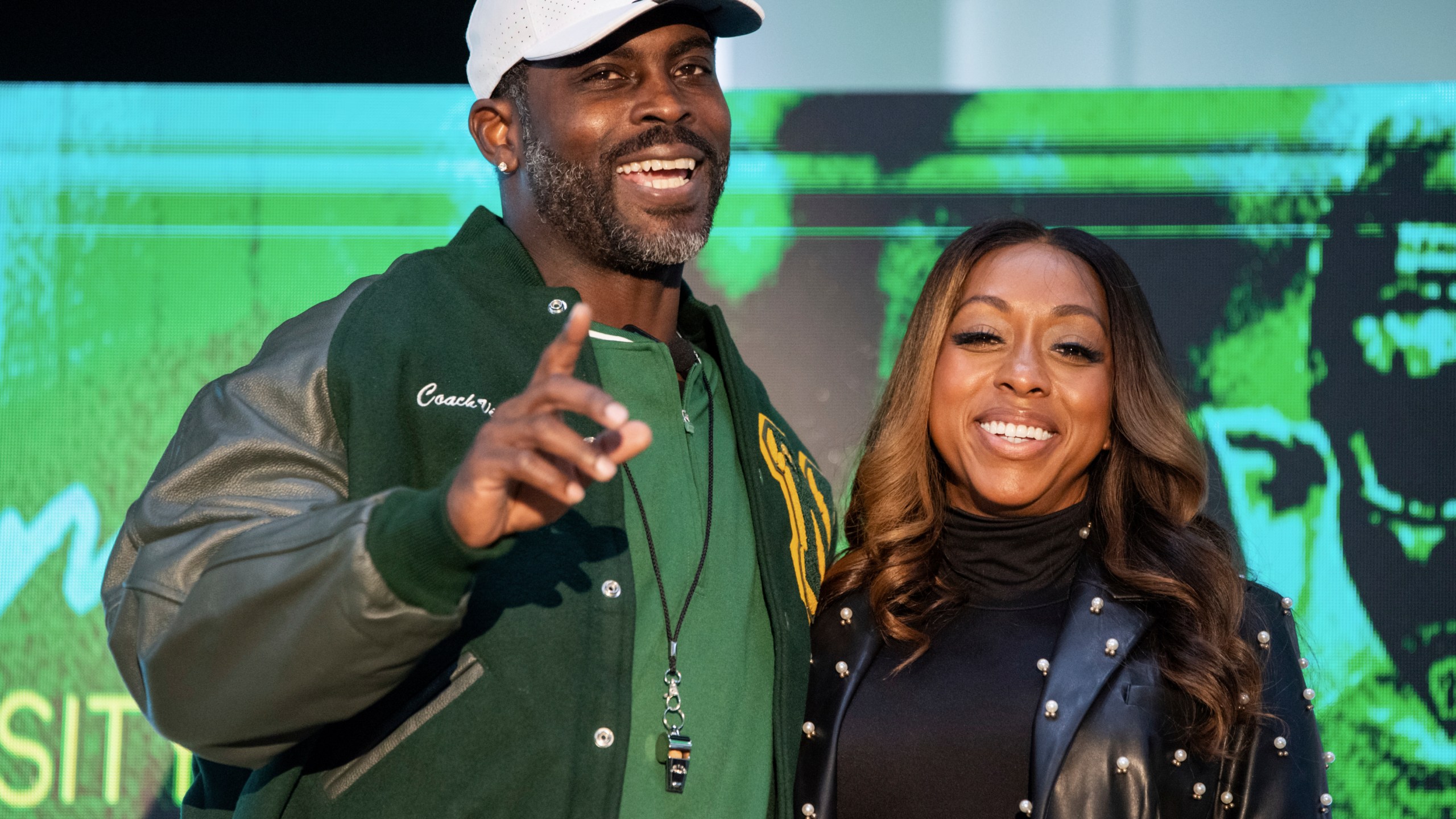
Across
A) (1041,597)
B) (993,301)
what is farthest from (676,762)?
(993,301)

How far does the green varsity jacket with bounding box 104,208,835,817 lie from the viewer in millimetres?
1327

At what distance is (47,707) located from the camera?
140 inches

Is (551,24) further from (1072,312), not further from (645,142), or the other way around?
(1072,312)

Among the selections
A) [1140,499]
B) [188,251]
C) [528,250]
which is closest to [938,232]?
[1140,499]

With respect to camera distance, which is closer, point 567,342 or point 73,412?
point 567,342

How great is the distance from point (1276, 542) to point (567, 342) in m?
2.84

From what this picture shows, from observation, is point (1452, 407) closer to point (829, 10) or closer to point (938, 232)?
point (938, 232)

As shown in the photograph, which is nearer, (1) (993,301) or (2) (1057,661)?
(2) (1057,661)

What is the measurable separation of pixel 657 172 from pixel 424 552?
95cm

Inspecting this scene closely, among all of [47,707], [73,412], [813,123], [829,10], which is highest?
[829,10]

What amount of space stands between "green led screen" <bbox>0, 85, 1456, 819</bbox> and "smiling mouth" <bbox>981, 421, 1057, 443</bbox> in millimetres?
1414

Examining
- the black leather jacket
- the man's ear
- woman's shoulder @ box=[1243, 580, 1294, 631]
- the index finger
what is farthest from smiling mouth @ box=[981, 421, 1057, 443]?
the index finger

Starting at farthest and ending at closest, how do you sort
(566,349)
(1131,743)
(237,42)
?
1. (237,42)
2. (1131,743)
3. (566,349)

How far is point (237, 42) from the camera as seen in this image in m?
3.58
